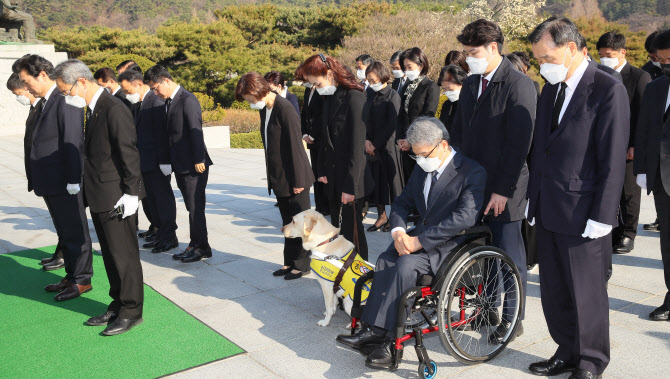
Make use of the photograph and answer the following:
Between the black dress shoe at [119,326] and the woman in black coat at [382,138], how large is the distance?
3.07 meters

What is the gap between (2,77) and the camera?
19.1 meters

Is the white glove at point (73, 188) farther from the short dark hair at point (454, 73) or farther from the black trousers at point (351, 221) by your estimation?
the short dark hair at point (454, 73)

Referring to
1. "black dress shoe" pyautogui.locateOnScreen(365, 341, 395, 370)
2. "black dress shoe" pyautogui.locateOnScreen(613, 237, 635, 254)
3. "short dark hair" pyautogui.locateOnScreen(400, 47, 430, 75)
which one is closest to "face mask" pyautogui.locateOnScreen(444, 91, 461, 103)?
"short dark hair" pyautogui.locateOnScreen(400, 47, 430, 75)

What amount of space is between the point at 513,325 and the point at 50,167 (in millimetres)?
3995

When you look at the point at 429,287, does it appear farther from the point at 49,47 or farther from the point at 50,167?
the point at 49,47

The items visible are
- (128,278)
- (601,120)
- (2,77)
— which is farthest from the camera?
(2,77)

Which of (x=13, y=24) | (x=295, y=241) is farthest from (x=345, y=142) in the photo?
(x=13, y=24)

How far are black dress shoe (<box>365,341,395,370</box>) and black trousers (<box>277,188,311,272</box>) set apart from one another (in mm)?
1932

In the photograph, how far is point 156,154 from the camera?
→ 235 inches

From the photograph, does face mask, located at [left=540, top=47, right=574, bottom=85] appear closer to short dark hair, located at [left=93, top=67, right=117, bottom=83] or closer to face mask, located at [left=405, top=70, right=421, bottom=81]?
face mask, located at [left=405, top=70, right=421, bottom=81]

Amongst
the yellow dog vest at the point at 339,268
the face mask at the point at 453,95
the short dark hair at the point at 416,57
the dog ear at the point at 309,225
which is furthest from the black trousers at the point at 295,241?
the short dark hair at the point at 416,57

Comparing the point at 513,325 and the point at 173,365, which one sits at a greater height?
the point at 513,325

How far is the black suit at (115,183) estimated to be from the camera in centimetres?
383

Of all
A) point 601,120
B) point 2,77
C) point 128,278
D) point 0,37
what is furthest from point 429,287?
point 0,37
